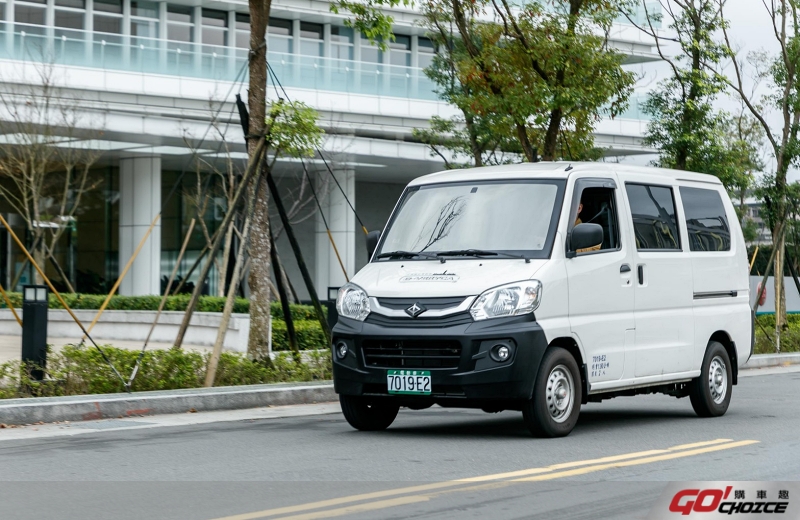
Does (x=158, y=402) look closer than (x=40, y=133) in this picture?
Yes

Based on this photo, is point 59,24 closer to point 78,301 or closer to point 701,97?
point 78,301

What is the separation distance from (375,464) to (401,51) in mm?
37267

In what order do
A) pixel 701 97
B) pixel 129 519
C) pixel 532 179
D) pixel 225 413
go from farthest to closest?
pixel 701 97 → pixel 225 413 → pixel 532 179 → pixel 129 519

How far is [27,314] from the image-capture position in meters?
12.9

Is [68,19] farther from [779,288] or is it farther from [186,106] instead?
[779,288]

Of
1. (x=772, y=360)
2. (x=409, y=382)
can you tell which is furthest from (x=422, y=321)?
(x=772, y=360)

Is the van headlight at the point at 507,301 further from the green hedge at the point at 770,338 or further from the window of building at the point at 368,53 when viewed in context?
the window of building at the point at 368,53

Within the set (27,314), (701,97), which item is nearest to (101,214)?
(701,97)

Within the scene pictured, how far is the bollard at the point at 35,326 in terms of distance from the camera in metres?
12.8

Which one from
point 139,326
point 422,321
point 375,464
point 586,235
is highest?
point 586,235

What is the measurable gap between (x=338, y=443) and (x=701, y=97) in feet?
52.2

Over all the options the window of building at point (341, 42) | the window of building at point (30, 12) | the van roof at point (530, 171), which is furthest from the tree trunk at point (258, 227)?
the window of building at point (341, 42)

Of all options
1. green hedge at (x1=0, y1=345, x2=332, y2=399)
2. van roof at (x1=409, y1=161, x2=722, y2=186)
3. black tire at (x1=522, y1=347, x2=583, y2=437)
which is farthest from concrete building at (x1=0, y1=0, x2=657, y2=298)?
black tire at (x1=522, y1=347, x2=583, y2=437)

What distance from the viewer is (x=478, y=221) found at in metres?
10.4
